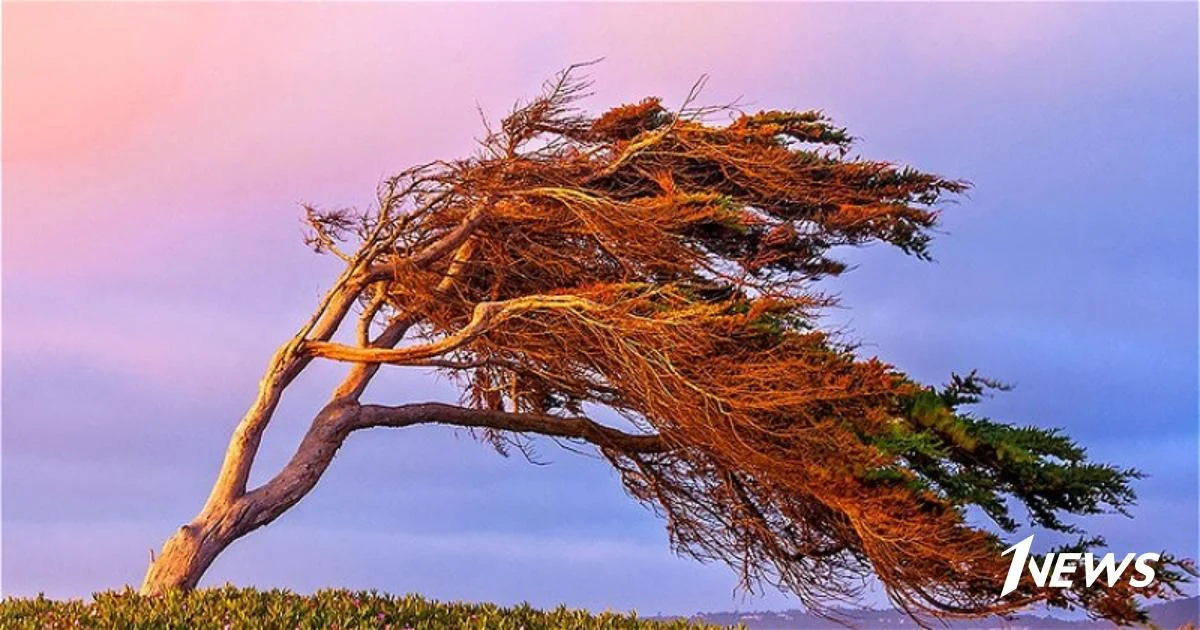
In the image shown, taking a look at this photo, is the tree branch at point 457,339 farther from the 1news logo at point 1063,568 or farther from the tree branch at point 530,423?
the 1news logo at point 1063,568

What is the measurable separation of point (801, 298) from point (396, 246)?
15.1ft

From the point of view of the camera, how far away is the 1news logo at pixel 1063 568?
1104 cm

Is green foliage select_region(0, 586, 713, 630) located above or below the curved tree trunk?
below

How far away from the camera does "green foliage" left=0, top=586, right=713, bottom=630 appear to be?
31.1ft

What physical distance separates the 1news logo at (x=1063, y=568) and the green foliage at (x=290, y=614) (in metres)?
3.30

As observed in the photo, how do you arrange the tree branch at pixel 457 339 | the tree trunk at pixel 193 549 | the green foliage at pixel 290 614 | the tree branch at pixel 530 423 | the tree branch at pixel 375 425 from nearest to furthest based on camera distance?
1. the green foliage at pixel 290 614
2. the tree trunk at pixel 193 549
3. the tree branch at pixel 457 339
4. the tree branch at pixel 375 425
5. the tree branch at pixel 530 423

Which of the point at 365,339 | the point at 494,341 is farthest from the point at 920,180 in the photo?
the point at 365,339

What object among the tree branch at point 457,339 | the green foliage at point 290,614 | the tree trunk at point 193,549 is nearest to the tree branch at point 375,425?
the tree trunk at point 193,549

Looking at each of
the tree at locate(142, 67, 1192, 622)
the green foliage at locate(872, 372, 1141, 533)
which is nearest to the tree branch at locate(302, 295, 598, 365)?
the tree at locate(142, 67, 1192, 622)

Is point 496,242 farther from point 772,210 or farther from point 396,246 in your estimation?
point 772,210

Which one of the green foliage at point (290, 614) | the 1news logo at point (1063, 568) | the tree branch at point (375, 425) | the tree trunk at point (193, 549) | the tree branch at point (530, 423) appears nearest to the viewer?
the green foliage at point (290, 614)

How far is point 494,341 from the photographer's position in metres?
14.1

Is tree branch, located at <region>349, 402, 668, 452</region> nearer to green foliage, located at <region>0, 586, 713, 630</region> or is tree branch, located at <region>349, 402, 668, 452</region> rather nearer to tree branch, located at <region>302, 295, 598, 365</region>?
tree branch, located at <region>302, 295, 598, 365</region>

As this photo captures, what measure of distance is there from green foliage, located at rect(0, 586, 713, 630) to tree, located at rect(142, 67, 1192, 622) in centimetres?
227
